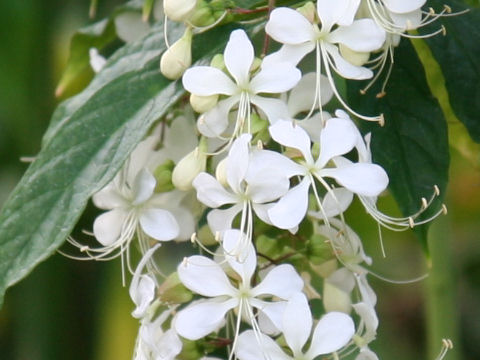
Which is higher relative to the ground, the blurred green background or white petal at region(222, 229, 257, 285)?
white petal at region(222, 229, 257, 285)

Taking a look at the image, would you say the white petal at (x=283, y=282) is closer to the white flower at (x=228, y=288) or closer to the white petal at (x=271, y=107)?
the white flower at (x=228, y=288)

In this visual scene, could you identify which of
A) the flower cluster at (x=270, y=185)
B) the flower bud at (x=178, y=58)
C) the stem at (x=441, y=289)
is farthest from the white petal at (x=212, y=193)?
the stem at (x=441, y=289)

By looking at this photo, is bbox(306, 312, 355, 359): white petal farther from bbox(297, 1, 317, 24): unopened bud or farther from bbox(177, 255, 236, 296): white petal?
bbox(297, 1, 317, 24): unopened bud

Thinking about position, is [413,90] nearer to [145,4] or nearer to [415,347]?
[145,4]

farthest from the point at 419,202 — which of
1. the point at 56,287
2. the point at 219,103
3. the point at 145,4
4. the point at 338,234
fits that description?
the point at 56,287

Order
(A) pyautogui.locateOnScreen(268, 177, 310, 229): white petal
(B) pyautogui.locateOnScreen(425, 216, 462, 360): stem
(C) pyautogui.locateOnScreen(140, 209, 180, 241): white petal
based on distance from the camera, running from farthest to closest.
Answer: (B) pyautogui.locateOnScreen(425, 216, 462, 360): stem, (C) pyautogui.locateOnScreen(140, 209, 180, 241): white petal, (A) pyautogui.locateOnScreen(268, 177, 310, 229): white petal

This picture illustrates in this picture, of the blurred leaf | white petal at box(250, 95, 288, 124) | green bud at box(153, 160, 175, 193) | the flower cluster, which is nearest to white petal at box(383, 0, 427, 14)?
the flower cluster
